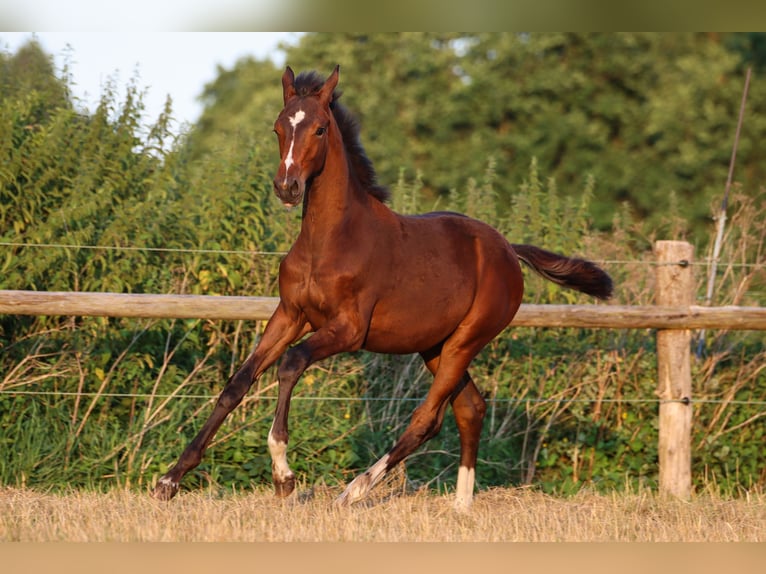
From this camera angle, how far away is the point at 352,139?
213 inches

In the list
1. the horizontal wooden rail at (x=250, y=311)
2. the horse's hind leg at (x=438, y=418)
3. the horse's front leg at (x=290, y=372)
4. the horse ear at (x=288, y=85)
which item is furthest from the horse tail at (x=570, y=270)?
the horse ear at (x=288, y=85)

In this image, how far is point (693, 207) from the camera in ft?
70.0

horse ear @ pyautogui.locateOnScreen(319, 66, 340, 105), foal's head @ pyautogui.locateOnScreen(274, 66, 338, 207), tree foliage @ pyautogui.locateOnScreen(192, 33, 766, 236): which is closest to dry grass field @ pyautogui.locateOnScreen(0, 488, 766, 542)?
foal's head @ pyautogui.locateOnScreen(274, 66, 338, 207)

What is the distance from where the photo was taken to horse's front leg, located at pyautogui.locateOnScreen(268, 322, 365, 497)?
4977mm

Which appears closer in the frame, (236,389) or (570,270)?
(236,389)

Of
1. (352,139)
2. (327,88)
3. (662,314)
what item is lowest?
(662,314)

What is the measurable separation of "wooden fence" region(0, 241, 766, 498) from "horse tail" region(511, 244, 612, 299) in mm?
Result: 525

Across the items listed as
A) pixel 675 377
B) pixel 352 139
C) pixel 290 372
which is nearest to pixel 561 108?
pixel 675 377

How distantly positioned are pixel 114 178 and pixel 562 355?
3.57 metres

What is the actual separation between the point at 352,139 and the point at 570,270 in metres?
1.75

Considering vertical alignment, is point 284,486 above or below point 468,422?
below

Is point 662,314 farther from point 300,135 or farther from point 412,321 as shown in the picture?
point 300,135

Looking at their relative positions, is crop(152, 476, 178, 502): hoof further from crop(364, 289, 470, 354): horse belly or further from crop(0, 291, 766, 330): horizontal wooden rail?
crop(0, 291, 766, 330): horizontal wooden rail

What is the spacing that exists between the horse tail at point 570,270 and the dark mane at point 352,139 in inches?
49.0
